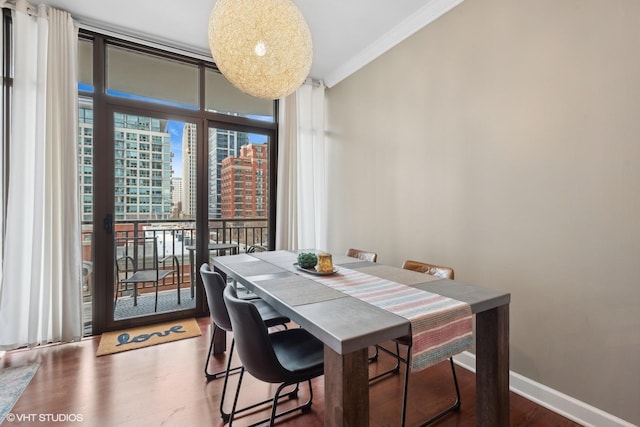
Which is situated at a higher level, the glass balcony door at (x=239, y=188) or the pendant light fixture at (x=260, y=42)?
the pendant light fixture at (x=260, y=42)

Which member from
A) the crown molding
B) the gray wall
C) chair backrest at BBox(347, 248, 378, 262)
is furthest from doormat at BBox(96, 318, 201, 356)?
the crown molding

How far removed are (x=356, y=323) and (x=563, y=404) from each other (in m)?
1.62

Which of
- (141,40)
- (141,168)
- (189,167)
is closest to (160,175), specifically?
(141,168)

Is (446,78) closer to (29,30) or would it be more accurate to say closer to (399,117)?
(399,117)

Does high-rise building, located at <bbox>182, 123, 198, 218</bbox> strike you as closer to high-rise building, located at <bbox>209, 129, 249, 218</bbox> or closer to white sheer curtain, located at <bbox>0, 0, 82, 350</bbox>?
high-rise building, located at <bbox>209, 129, 249, 218</bbox>

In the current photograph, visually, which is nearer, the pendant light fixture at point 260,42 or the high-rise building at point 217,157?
the pendant light fixture at point 260,42

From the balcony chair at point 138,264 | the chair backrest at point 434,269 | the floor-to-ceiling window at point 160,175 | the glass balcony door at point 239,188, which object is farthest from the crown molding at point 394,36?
the balcony chair at point 138,264

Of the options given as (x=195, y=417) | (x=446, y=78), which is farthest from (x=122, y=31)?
(x=195, y=417)

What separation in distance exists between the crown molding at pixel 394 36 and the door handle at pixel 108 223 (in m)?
2.93

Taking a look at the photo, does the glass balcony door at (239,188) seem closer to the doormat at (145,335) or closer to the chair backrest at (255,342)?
the doormat at (145,335)

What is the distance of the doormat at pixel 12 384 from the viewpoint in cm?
178

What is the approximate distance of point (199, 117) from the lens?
3.29m

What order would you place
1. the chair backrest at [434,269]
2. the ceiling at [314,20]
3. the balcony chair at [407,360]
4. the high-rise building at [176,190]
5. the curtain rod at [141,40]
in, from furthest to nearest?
the high-rise building at [176,190] < the curtain rod at [141,40] < the ceiling at [314,20] < the chair backrest at [434,269] < the balcony chair at [407,360]
